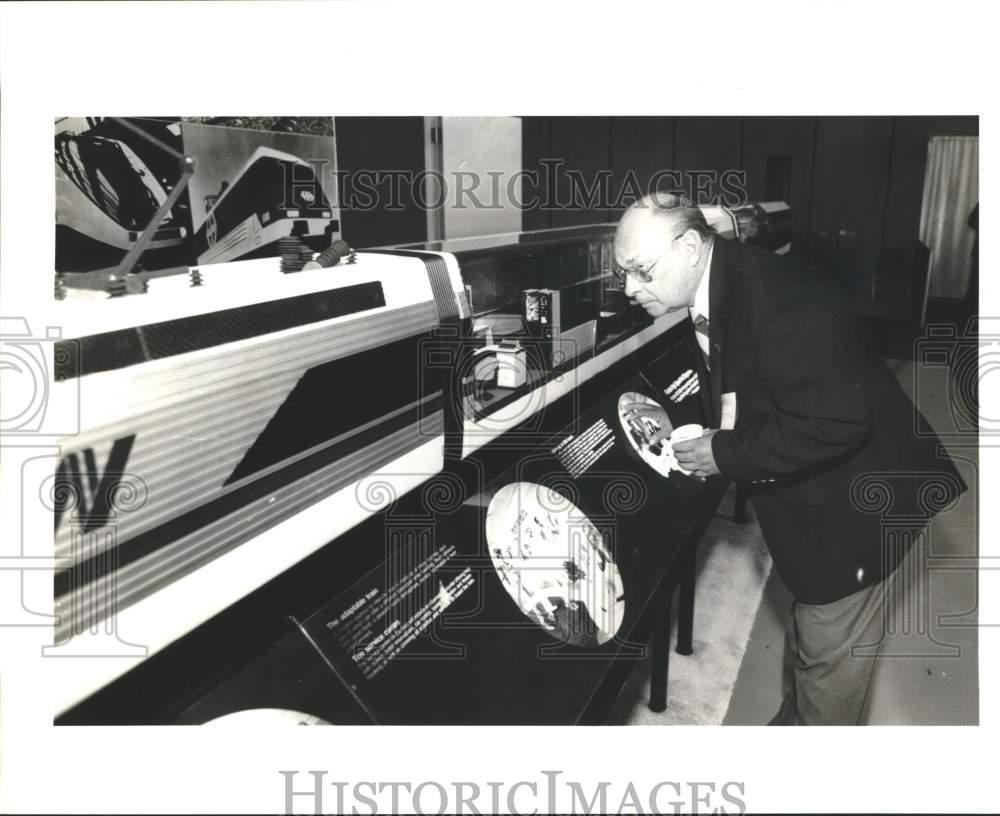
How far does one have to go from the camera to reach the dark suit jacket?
151 cm

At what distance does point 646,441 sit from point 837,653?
2.50 ft

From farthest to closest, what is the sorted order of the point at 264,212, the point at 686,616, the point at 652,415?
the point at 686,616 → the point at 652,415 → the point at 264,212

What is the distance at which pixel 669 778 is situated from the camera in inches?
51.4

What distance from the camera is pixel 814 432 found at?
1548 millimetres

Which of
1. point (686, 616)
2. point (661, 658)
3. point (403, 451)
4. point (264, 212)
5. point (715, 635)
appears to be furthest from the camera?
point (715, 635)

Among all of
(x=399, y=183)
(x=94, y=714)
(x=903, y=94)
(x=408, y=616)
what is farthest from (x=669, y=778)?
(x=399, y=183)

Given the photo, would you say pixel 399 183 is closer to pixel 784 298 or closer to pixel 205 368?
pixel 784 298

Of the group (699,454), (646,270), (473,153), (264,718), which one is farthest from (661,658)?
(473,153)

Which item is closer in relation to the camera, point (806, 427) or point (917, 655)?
point (806, 427)

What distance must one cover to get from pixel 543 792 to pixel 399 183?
2400mm

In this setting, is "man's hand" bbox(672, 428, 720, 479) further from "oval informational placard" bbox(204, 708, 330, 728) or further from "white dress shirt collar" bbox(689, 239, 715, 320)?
"oval informational placard" bbox(204, 708, 330, 728)

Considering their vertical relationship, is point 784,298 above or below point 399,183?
below

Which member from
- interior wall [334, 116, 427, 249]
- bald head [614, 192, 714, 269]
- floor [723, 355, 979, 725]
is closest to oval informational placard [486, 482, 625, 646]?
bald head [614, 192, 714, 269]

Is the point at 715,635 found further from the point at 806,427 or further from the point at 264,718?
the point at 264,718
